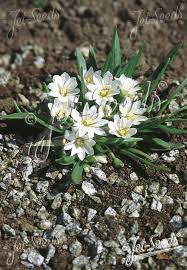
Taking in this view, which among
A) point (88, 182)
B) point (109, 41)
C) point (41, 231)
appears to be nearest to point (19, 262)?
point (41, 231)

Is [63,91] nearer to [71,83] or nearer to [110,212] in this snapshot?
[71,83]

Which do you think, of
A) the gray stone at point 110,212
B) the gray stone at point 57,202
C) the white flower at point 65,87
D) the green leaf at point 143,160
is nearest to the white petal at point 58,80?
the white flower at point 65,87

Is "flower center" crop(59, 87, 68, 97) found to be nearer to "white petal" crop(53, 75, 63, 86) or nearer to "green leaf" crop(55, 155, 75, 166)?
"white petal" crop(53, 75, 63, 86)

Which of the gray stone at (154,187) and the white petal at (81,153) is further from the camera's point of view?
the gray stone at (154,187)

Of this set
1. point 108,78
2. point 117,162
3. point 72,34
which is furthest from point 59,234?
point 72,34

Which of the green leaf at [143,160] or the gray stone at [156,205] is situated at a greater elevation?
the green leaf at [143,160]

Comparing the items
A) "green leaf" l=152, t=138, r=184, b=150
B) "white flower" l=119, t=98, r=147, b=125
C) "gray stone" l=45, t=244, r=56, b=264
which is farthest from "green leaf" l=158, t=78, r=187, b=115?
"gray stone" l=45, t=244, r=56, b=264

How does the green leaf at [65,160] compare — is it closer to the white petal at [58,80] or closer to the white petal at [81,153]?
the white petal at [81,153]

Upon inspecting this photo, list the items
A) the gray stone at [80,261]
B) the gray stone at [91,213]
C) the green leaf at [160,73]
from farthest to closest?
the green leaf at [160,73] → the gray stone at [91,213] → the gray stone at [80,261]

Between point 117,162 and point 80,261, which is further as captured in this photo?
point 117,162
